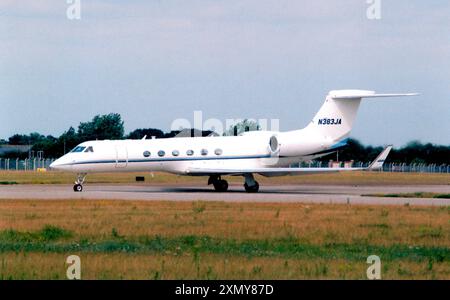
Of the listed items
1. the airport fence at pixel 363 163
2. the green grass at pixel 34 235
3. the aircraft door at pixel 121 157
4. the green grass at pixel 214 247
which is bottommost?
the green grass at pixel 214 247

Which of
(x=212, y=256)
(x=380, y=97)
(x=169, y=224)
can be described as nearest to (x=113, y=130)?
(x=380, y=97)

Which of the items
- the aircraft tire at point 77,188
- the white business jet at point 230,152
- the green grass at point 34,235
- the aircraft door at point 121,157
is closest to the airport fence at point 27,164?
the white business jet at point 230,152

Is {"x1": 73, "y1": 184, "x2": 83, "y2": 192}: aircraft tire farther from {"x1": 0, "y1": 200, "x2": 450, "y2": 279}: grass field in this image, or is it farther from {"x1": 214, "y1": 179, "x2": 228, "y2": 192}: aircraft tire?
{"x1": 0, "y1": 200, "x2": 450, "y2": 279}: grass field

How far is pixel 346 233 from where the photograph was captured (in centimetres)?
2247

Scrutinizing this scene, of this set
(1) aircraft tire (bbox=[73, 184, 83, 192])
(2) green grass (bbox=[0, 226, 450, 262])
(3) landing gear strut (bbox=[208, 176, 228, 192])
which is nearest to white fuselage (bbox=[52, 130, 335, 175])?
(3) landing gear strut (bbox=[208, 176, 228, 192])

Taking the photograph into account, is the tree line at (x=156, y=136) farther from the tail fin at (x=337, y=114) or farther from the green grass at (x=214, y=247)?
the green grass at (x=214, y=247)

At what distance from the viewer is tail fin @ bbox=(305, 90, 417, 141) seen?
158ft

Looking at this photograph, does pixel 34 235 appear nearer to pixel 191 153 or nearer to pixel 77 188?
pixel 77 188

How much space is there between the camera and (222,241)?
2055 cm

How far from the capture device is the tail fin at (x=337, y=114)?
48062mm

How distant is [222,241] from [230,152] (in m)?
26.2

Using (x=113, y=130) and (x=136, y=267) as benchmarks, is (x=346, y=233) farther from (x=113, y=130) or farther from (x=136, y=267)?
(x=113, y=130)
